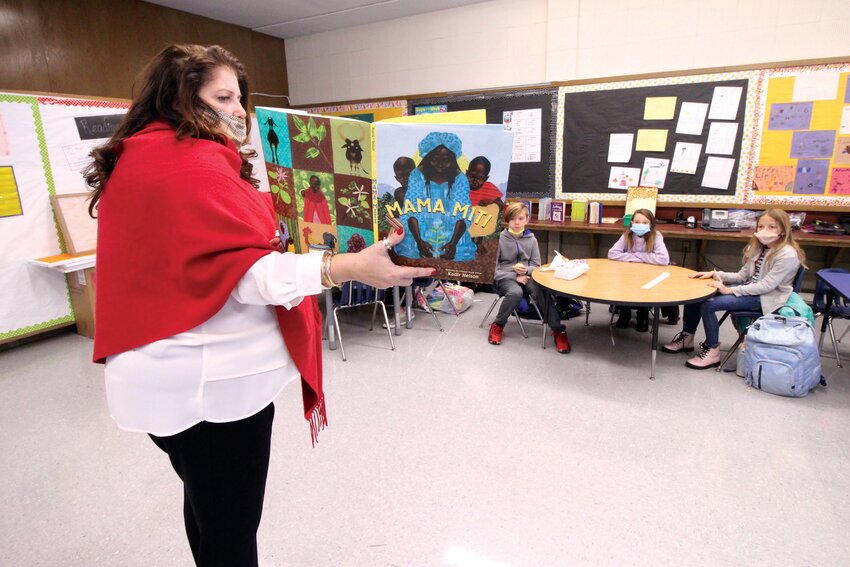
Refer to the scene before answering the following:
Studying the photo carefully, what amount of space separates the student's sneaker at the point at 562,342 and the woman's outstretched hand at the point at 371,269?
275 centimetres

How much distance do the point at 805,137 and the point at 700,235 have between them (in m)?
1.11

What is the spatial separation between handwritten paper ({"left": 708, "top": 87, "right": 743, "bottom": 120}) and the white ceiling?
8.23 feet

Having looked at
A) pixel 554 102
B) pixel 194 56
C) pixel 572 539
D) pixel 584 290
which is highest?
pixel 554 102

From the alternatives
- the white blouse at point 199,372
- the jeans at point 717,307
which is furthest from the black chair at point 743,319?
the white blouse at point 199,372

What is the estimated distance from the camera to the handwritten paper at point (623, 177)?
15.8 ft

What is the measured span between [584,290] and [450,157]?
2261mm

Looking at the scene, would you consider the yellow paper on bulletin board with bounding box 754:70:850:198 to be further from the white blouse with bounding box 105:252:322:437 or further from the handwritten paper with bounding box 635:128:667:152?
the white blouse with bounding box 105:252:322:437

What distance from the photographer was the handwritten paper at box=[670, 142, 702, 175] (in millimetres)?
4504

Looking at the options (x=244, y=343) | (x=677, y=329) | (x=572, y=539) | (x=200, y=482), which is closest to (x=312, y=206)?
(x=244, y=343)

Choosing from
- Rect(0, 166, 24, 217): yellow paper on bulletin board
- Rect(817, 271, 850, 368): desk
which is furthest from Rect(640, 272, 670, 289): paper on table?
Rect(0, 166, 24, 217): yellow paper on bulletin board

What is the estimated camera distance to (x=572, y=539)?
1.85m

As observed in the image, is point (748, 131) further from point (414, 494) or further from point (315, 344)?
point (315, 344)

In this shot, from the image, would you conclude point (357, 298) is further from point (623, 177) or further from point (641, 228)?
point (623, 177)

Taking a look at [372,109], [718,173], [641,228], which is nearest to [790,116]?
[718,173]
